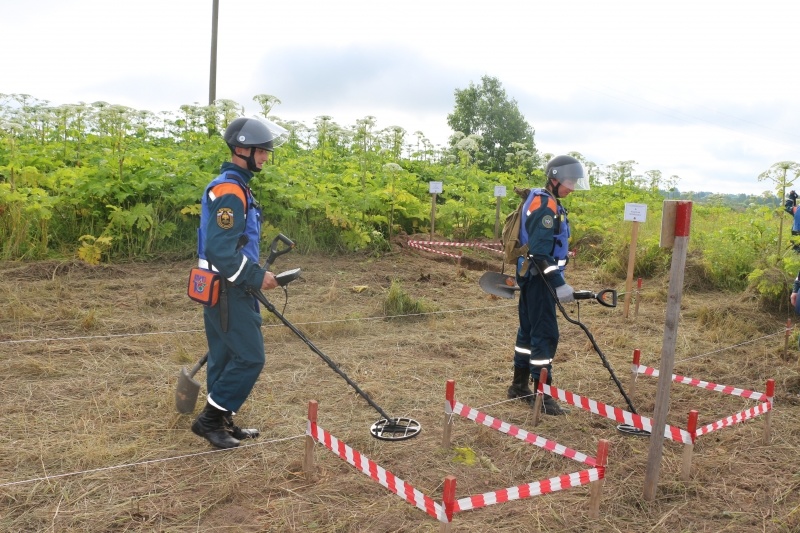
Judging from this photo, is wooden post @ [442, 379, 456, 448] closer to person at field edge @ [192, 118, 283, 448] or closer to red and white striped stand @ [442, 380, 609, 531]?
red and white striped stand @ [442, 380, 609, 531]

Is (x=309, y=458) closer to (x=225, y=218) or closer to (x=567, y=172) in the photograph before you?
(x=225, y=218)

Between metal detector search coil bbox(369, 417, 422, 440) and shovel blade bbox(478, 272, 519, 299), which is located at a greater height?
shovel blade bbox(478, 272, 519, 299)

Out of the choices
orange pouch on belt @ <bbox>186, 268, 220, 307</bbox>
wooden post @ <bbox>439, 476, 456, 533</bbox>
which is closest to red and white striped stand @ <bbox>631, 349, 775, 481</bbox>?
wooden post @ <bbox>439, 476, 456, 533</bbox>

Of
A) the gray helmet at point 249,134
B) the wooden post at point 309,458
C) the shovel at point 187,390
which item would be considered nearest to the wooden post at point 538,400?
the wooden post at point 309,458

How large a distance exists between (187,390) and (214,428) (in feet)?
1.32

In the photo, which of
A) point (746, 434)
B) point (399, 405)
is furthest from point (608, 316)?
point (399, 405)

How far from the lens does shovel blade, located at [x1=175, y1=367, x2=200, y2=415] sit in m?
4.71

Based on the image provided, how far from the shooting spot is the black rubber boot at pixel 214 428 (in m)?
4.45

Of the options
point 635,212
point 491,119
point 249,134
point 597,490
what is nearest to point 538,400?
point 597,490

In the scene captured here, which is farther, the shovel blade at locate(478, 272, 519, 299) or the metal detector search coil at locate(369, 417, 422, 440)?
the shovel blade at locate(478, 272, 519, 299)

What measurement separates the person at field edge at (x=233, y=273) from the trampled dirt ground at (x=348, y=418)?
39 cm

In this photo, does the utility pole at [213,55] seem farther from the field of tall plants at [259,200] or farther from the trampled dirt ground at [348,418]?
the trampled dirt ground at [348,418]

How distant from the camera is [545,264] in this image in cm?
528

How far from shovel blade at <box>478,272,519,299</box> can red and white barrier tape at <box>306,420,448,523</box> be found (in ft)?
7.17
